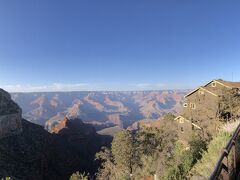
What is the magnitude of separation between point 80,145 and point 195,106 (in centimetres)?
12178

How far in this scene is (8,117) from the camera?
117938mm

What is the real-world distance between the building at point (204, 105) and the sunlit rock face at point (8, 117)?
255ft

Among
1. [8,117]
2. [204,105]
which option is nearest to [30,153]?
[8,117]

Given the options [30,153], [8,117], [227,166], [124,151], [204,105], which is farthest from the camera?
[8,117]

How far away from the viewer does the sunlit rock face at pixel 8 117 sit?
112 metres

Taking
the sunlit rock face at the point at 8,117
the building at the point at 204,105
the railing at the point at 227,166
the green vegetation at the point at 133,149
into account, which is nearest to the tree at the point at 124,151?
the green vegetation at the point at 133,149

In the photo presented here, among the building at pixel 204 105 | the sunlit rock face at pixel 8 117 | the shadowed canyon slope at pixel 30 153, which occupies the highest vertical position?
the building at pixel 204 105

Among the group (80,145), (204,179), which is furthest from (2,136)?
(204,179)

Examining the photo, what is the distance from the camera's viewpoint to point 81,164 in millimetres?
129250

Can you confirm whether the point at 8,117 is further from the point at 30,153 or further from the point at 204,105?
the point at 204,105

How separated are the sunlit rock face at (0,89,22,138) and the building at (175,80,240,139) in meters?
77.7

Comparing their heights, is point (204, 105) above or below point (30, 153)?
above

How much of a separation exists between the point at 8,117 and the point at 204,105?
88678 millimetres

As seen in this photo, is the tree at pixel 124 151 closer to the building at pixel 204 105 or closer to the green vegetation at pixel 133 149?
the green vegetation at pixel 133 149
